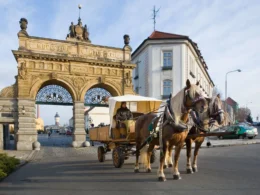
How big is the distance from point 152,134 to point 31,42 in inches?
597

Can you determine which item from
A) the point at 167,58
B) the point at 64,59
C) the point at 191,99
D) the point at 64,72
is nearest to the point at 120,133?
the point at 191,99

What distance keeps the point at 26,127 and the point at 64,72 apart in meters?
4.83

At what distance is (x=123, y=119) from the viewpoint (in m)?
10.1

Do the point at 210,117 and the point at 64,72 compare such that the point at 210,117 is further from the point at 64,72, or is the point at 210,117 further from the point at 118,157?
the point at 64,72

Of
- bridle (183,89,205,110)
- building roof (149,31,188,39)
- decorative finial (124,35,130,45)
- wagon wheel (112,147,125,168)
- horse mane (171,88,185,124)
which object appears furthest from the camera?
building roof (149,31,188,39)

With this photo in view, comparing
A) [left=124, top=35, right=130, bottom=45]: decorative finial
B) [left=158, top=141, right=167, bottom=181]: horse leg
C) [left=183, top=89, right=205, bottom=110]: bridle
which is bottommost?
[left=158, top=141, right=167, bottom=181]: horse leg

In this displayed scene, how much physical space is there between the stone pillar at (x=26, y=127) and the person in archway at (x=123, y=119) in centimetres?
1086

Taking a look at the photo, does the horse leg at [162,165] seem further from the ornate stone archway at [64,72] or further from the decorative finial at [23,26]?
the decorative finial at [23,26]

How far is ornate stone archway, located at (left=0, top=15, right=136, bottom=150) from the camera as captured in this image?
1922 cm

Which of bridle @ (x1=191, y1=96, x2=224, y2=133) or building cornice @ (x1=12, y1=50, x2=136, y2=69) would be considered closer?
bridle @ (x1=191, y1=96, x2=224, y2=133)

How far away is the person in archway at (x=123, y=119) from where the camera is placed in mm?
9656

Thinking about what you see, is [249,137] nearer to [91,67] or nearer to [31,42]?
[91,67]

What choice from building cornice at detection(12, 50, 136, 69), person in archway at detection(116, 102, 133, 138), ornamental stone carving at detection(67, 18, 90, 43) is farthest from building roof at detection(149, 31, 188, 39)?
person in archway at detection(116, 102, 133, 138)

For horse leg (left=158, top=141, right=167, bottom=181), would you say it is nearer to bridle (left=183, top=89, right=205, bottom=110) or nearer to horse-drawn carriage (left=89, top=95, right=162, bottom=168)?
bridle (left=183, top=89, right=205, bottom=110)
